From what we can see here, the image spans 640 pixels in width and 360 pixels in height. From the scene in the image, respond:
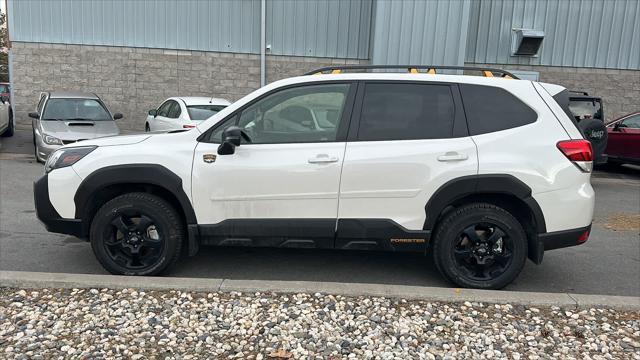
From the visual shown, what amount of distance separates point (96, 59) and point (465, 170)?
46.7 ft

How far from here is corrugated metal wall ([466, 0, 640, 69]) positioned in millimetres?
14844

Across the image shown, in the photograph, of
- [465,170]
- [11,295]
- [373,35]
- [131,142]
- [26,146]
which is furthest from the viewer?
[373,35]

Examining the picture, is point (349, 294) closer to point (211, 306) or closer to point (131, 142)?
point (211, 306)

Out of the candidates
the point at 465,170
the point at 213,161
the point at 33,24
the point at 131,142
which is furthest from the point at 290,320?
the point at 33,24

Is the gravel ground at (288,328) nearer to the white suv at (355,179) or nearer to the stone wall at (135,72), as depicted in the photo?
the white suv at (355,179)

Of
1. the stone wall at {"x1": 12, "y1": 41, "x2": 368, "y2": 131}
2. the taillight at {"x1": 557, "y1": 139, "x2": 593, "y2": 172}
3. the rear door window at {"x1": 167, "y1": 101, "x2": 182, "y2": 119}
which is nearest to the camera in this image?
the taillight at {"x1": 557, "y1": 139, "x2": 593, "y2": 172}

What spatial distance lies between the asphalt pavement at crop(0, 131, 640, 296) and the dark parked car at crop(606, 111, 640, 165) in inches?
227

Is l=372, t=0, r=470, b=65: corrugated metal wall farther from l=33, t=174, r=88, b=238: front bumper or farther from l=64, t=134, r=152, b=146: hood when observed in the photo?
l=33, t=174, r=88, b=238: front bumper

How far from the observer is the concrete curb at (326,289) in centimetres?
362

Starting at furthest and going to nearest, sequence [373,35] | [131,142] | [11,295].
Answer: [373,35], [131,142], [11,295]

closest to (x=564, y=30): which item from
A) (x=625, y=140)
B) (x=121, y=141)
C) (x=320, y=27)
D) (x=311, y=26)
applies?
(x=625, y=140)

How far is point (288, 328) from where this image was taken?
3207 millimetres

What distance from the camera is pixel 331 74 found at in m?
4.14

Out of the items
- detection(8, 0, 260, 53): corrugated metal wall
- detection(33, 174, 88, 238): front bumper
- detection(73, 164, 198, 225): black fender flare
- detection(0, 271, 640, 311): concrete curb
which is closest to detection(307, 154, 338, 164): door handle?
detection(0, 271, 640, 311): concrete curb
